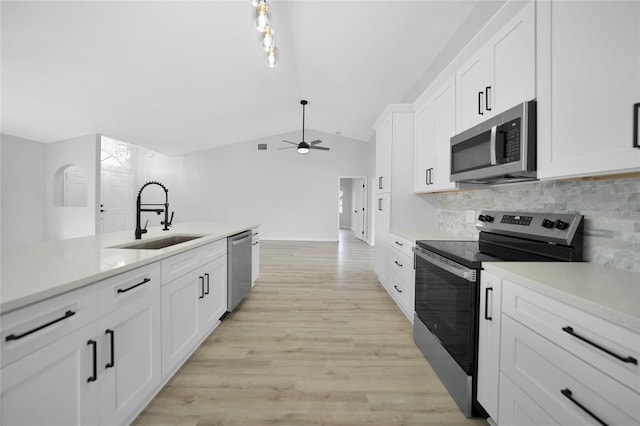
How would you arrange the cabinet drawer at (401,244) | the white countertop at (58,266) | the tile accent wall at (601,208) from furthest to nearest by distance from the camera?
the cabinet drawer at (401,244) → the tile accent wall at (601,208) → the white countertop at (58,266)

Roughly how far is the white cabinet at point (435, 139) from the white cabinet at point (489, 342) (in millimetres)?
1053

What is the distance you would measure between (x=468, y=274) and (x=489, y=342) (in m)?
0.33

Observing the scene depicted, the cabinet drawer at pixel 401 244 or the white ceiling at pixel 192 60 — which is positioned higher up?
the white ceiling at pixel 192 60

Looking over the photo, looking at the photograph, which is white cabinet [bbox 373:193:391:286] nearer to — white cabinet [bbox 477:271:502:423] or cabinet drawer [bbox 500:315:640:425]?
white cabinet [bbox 477:271:502:423]

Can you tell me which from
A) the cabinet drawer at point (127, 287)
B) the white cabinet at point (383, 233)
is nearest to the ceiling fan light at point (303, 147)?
the white cabinet at point (383, 233)

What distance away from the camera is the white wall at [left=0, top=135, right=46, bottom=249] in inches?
195

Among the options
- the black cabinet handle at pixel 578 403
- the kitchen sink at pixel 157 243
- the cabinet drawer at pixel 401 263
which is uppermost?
the kitchen sink at pixel 157 243

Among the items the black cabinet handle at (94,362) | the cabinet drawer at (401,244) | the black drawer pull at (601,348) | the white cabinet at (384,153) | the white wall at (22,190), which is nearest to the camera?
the black drawer pull at (601,348)

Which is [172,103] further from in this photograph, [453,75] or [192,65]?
[453,75]

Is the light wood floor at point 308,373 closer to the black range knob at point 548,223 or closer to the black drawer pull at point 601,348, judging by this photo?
the black drawer pull at point 601,348

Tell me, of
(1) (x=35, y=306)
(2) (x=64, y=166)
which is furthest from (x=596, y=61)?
(2) (x=64, y=166)

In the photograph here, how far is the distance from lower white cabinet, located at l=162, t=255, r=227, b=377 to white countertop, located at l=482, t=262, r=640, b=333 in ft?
5.93

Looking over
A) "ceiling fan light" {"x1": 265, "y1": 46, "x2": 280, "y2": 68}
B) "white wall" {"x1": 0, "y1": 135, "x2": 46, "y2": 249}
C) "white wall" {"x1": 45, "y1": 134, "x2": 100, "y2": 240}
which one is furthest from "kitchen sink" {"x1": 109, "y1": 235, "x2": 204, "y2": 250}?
"white wall" {"x1": 0, "y1": 135, "x2": 46, "y2": 249}

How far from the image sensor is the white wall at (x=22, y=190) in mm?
4961
